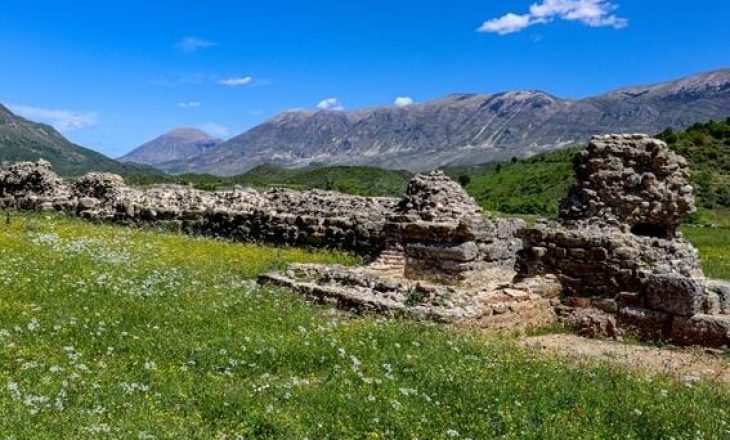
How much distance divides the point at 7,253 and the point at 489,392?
12331 millimetres

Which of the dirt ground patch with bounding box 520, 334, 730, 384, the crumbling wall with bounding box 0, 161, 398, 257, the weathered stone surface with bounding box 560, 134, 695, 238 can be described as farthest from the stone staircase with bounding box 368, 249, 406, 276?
the dirt ground patch with bounding box 520, 334, 730, 384

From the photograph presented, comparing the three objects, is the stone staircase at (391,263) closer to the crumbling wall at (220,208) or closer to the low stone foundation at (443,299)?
the crumbling wall at (220,208)

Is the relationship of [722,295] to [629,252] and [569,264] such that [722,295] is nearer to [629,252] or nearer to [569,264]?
[629,252]

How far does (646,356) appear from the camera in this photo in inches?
468

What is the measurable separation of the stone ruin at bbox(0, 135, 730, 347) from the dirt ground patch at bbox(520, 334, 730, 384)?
662 mm

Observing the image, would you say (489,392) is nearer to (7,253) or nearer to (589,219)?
(589,219)

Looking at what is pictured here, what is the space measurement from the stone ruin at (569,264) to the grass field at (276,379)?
1541 millimetres

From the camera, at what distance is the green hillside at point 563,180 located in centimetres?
5875

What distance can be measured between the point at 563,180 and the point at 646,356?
62305 mm

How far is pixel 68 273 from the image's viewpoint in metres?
14.5

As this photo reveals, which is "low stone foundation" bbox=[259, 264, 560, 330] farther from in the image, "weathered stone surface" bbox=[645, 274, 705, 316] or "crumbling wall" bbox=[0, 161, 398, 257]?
"crumbling wall" bbox=[0, 161, 398, 257]

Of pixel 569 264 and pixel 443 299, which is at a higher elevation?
pixel 569 264

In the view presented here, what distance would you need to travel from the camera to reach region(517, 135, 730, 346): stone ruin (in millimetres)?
13137

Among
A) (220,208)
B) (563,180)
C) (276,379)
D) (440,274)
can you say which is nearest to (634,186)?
(440,274)
